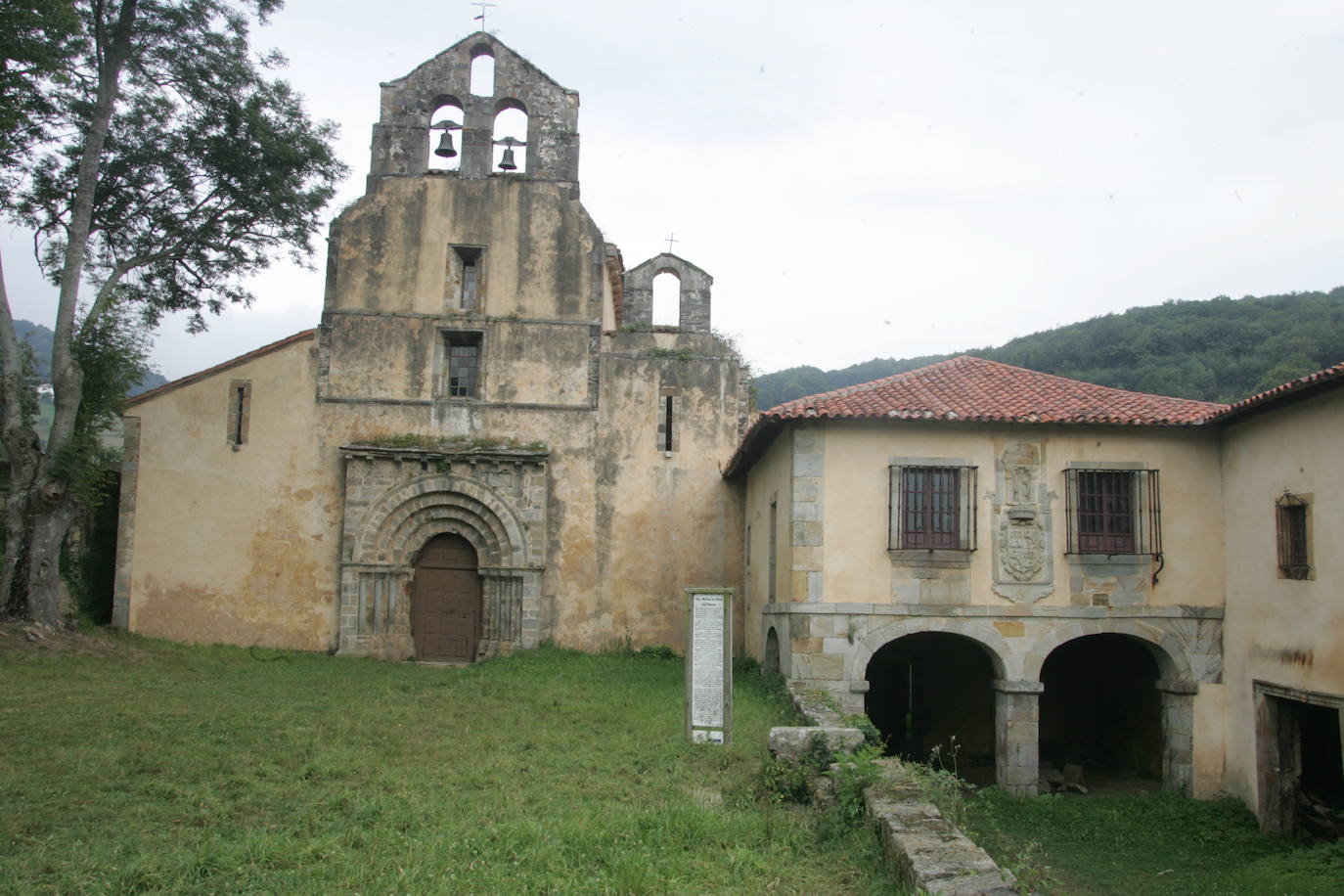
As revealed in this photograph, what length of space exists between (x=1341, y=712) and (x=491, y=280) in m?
15.5

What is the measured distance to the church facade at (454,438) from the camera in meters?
19.8

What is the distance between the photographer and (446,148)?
68.3 feet

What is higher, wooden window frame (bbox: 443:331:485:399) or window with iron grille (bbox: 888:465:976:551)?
wooden window frame (bbox: 443:331:485:399)

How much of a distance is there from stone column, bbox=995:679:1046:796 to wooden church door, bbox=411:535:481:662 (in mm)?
9795

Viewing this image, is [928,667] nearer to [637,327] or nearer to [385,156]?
[637,327]

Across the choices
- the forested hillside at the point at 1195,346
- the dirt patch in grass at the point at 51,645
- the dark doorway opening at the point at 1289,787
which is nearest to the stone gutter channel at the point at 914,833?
the dark doorway opening at the point at 1289,787

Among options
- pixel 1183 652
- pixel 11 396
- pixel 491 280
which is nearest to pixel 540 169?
pixel 491 280

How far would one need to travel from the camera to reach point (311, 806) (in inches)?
313

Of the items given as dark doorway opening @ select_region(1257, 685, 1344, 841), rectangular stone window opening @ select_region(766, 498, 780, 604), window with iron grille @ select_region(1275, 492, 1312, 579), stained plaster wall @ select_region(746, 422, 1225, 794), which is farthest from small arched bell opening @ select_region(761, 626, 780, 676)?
window with iron grille @ select_region(1275, 492, 1312, 579)

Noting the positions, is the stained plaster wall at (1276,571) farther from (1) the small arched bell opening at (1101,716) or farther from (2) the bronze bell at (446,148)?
(2) the bronze bell at (446,148)

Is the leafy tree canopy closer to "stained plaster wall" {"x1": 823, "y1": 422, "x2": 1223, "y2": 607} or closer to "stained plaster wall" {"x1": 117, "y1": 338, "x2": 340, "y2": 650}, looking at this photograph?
"stained plaster wall" {"x1": 117, "y1": 338, "x2": 340, "y2": 650}

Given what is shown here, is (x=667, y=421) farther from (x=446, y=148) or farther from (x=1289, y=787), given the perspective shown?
(x=1289, y=787)

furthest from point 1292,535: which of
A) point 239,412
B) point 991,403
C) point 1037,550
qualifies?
point 239,412

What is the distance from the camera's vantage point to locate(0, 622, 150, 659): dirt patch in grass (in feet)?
50.7
